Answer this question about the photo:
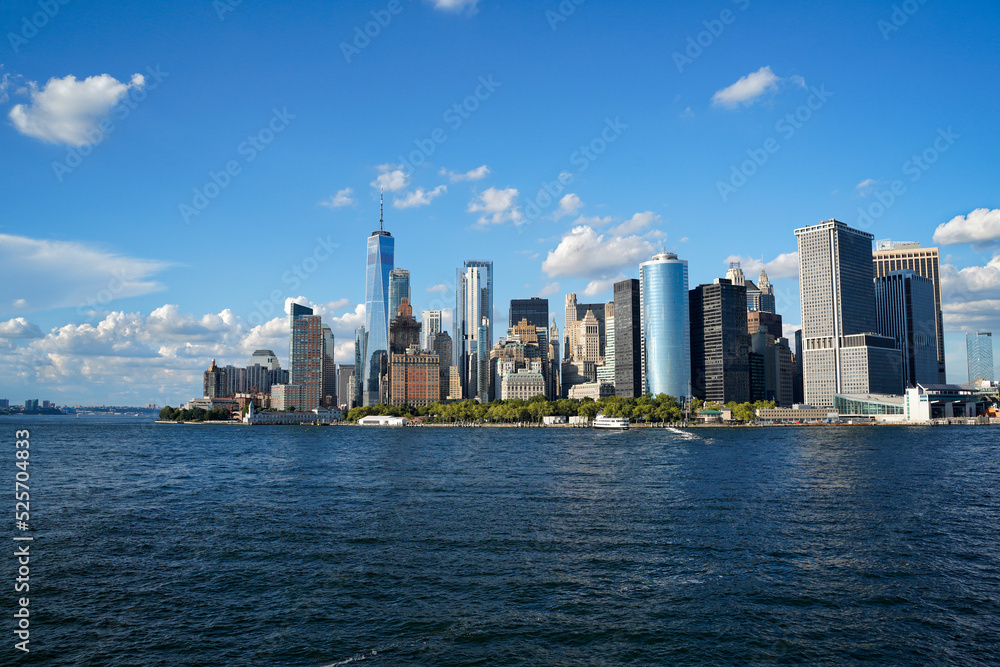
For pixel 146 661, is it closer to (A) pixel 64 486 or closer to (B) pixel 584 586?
(B) pixel 584 586

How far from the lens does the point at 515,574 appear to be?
36031 mm

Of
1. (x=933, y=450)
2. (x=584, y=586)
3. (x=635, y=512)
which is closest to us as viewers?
(x=584, y=586)

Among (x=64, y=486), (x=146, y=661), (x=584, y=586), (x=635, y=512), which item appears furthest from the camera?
(x=64, y=486)

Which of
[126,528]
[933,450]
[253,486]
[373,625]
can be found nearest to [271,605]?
[373,625]

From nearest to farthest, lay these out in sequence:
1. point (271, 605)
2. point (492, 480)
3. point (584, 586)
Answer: point (271, 605), point (584, 586), point (492, 480)

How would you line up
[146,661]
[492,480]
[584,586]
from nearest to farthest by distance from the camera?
[146,661] < [584,586] < [492,480]

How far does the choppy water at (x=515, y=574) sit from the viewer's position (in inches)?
1058

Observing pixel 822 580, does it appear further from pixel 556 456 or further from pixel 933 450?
→ pixel 933 450

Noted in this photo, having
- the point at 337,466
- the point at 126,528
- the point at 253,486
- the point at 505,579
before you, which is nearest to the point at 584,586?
the point at 505,579

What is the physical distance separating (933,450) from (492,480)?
100347 mm

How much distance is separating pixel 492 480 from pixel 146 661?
53.5 meters

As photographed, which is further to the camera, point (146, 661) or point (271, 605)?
point (271, 605)

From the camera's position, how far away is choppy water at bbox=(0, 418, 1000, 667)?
26.9 metres

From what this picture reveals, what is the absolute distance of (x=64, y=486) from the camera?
71125 millimetres
